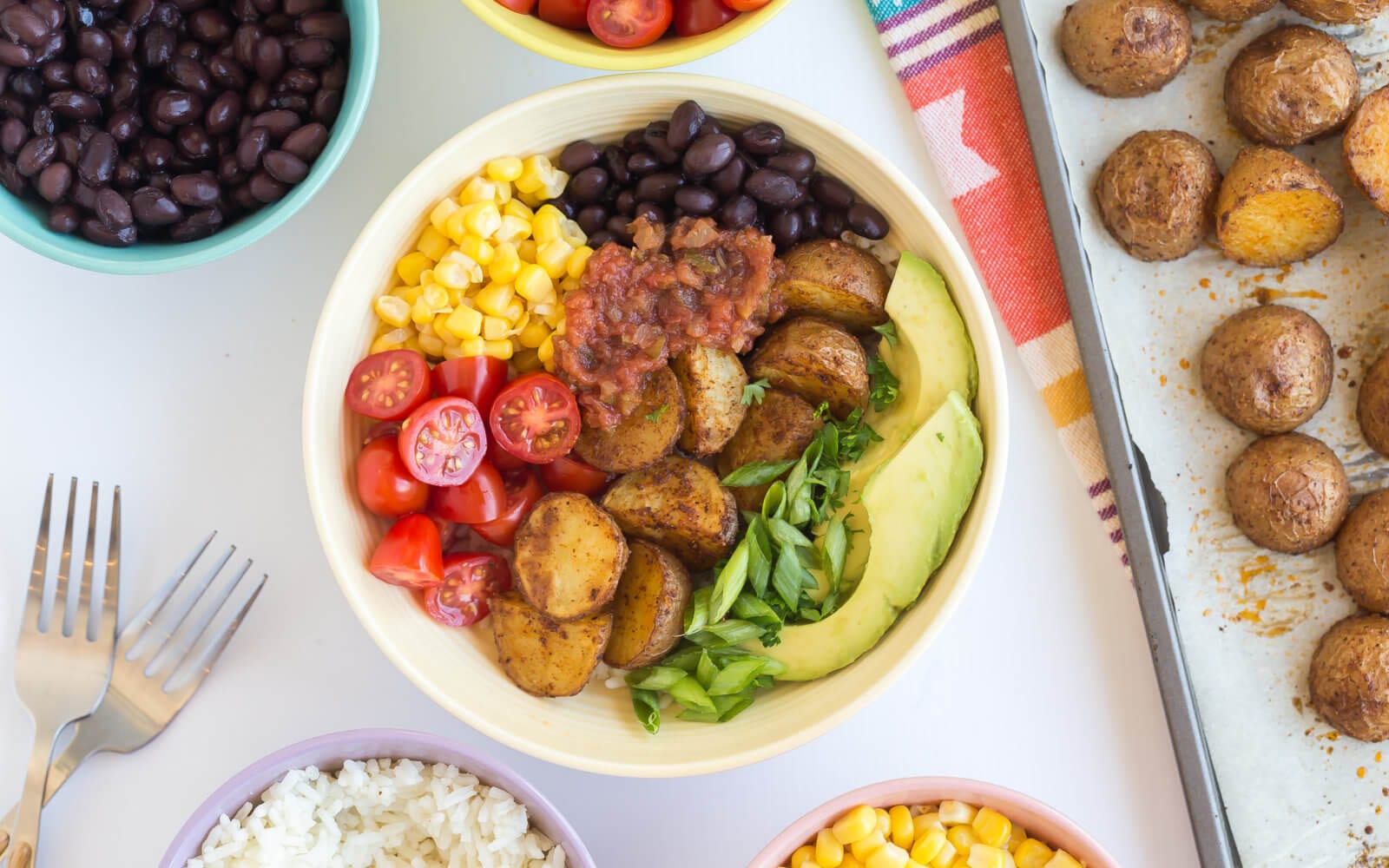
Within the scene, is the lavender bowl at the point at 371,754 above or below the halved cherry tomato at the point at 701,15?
below

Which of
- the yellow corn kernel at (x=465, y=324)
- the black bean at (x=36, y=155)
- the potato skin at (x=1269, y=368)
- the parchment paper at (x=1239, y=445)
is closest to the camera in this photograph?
the black bean at (x=36, y=155)

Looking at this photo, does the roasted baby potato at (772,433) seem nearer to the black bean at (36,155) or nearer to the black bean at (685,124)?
the black bean at (685,124)

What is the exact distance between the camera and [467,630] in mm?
2525

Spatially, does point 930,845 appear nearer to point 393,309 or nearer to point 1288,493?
point 1288,493

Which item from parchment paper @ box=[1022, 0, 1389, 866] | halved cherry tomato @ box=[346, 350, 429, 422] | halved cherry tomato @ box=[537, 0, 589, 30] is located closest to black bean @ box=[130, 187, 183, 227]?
halved cherry tomato @ box=[346, 350, 429, 422]

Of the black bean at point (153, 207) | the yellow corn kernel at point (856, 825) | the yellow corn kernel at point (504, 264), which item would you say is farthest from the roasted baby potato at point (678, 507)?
the black bean at point (153, 207)

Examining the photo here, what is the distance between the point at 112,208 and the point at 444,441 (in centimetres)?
82

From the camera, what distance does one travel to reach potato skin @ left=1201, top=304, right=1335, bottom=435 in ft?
8.25

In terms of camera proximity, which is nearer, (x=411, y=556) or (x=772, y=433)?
(x=411, y=556)

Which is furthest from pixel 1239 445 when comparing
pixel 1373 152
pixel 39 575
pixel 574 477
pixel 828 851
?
pixel 39 575

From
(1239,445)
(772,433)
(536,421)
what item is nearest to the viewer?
(536,421)

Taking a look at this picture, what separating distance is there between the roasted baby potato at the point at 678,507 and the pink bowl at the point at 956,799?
23.6 inches

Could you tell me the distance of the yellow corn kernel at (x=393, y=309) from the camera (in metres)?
2.45

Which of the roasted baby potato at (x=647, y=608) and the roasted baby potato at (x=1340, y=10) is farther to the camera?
the roasted baby potato at (x=1340, y=10)
